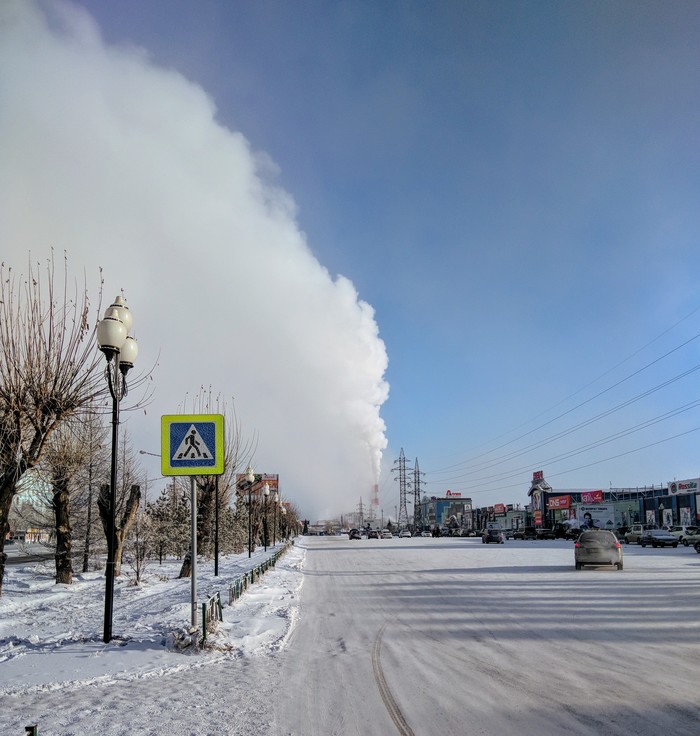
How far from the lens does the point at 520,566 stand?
1049 inches

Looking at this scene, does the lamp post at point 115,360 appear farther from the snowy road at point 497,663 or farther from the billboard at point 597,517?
the billboard at point 597,517

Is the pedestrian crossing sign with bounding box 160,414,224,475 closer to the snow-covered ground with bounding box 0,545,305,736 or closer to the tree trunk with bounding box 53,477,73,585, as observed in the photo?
the snow-covered ground with bounding box 0,545,305,736

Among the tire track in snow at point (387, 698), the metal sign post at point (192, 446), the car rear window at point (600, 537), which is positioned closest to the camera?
the tire track in snow at point (387, 698)

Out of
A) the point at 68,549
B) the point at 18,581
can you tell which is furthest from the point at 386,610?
the point at 18,581

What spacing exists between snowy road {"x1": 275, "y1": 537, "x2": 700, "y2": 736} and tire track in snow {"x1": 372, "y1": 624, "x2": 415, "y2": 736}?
2cm

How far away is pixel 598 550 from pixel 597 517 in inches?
2195

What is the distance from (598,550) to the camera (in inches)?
926

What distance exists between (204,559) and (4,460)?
2403cm

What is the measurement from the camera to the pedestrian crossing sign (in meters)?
9.54

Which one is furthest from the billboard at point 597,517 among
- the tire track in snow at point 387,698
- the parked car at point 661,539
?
the tire track in snow at point 387,698

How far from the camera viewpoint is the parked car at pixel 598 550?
919 inches

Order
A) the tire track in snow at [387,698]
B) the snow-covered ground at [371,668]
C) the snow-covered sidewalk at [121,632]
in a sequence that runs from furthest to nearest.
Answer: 1. the snow-covered sidewalk at [121,632]
2. the snow-covered ground at [371,668]
3. the tire track in snow at [387,698]

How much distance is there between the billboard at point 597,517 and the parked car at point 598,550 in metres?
53.4

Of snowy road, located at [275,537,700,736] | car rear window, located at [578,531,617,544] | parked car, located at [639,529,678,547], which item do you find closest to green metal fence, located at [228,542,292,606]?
snowy road, located at [275,537,700,736]
